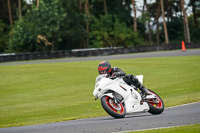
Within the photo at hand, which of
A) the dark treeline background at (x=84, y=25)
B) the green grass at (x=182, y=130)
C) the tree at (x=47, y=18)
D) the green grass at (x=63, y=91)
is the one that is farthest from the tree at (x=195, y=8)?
the green grass at (x=182, y=130)

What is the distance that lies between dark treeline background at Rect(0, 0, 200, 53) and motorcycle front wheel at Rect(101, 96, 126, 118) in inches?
1989

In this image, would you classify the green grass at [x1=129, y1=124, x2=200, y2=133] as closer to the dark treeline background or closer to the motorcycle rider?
the motorcycle rider

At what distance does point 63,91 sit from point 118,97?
1040cm

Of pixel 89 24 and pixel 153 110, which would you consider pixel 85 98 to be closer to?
pixel 153 110

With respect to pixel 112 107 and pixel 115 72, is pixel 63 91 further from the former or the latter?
pixel 112 107

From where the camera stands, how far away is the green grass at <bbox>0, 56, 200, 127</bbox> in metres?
13.0

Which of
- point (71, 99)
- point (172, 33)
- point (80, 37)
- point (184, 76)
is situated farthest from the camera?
point (172, 33)

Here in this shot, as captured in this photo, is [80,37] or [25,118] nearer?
[25,118]

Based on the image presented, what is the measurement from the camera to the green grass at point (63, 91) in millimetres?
13039

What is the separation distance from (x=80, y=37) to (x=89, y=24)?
3447mm

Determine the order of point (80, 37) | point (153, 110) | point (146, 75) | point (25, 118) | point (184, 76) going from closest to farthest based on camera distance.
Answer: point (153, 110) < point (25, 118) < point (184, 76) < point (146, 75) < point (80, 37)

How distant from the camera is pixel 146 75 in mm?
24547

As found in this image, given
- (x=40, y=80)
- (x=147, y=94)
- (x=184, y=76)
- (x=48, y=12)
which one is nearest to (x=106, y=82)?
(x=147, y=94)

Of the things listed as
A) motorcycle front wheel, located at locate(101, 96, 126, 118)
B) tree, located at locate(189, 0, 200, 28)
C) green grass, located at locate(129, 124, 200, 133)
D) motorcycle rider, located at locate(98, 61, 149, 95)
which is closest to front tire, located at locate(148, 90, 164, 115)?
motorcycle rider, located at locate(98, 61, 149, 95)
